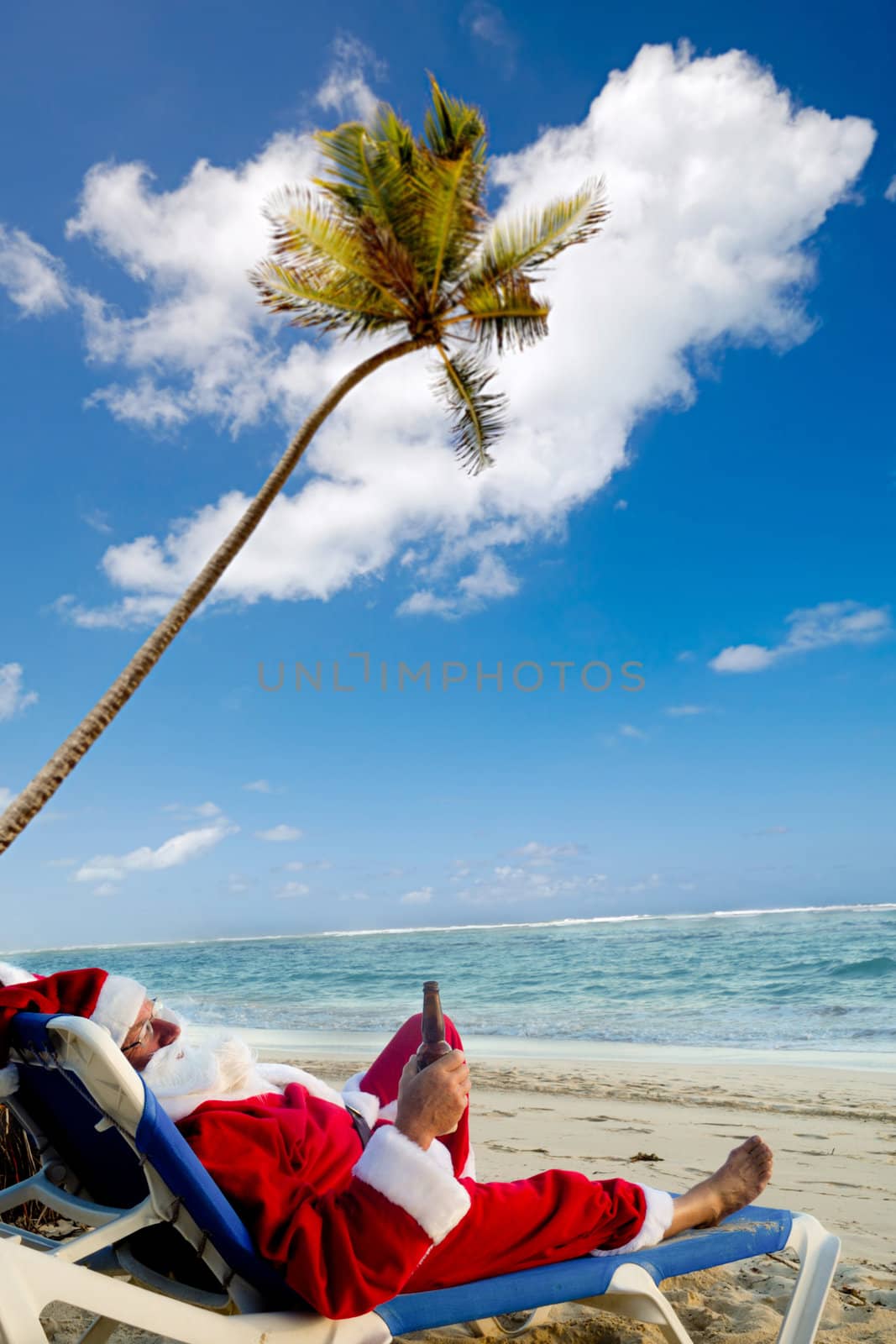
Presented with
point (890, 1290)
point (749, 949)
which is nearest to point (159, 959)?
point (749, 949)

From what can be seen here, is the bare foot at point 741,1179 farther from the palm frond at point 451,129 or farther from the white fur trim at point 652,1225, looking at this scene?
the palm frond at point 451,129

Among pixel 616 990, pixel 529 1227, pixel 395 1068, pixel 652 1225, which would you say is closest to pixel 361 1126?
pixel 395 1068

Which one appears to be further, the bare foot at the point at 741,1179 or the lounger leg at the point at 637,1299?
the bare foot at the point at 741,1179

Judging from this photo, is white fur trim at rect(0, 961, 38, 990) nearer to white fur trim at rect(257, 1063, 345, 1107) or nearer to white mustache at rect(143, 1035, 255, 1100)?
white mustache at rect(143, 1035, 255, 1100)

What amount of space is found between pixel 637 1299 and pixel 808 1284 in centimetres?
53

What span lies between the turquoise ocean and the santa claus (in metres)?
0.40

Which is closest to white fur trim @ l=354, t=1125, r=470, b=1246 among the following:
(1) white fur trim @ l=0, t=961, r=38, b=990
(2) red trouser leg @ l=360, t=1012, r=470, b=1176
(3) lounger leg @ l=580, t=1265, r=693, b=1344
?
(3) lounger leg @ l=580, t=1265, r=693, b=1344

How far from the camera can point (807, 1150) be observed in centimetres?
510

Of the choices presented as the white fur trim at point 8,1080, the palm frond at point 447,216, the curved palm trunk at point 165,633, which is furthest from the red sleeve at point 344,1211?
the palm frond at point 447,216

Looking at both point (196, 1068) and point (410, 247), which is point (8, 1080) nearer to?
point (196, 1068)

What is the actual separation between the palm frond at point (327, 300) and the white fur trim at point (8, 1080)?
8.22 metres

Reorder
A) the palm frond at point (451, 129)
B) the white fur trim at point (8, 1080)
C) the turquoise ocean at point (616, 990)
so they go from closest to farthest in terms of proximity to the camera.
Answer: the white fur trim at point (8, 1080)
the palm frond at point (451, 129)
the turquoise ocean at point (616, 990)

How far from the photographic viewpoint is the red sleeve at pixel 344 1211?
5.57 ft

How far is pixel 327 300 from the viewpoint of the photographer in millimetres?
9008
